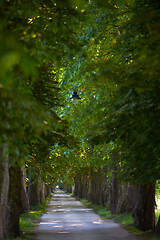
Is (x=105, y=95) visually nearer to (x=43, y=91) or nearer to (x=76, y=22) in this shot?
(x=43, y=91)

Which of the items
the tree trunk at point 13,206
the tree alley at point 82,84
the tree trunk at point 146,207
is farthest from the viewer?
the tree trunk at point 146,207

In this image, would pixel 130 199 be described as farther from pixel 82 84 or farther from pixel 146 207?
pixel 82 84

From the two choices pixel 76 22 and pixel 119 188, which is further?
pixel 119 188

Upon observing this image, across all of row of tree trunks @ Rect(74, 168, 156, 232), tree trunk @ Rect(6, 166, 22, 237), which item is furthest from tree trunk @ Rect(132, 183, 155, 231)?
tree trunk @ Rect(6, 166, 22, 237)

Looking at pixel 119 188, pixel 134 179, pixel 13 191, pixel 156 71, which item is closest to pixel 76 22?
pixel 156 71

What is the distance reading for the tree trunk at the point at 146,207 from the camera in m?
16.7

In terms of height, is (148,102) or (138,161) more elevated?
(148,102)

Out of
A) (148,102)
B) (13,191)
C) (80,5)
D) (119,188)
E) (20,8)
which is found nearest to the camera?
(20,8)

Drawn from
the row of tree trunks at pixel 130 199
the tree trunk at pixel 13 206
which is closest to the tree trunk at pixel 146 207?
the row of tree trunks at pixel 130 199

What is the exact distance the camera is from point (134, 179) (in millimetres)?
12289

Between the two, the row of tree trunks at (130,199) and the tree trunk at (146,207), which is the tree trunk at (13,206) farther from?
the tree trunk at (146,207)

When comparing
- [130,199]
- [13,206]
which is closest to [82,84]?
[13,206]

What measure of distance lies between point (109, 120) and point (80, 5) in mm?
4320

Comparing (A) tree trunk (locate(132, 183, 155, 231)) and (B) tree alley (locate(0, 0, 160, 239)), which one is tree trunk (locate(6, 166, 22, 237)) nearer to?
(B) tree alley (locate(0, 0, 160, 239))
